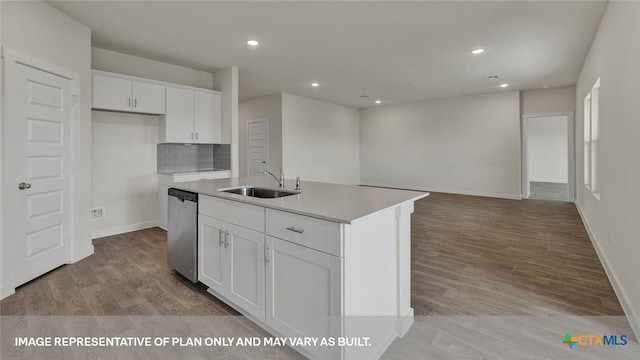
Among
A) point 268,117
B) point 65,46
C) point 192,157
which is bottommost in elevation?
point 192,157

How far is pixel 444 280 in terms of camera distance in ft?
9.05

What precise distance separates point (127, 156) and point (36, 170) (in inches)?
65.0

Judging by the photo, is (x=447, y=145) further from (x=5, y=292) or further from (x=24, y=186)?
(x=5, y=292)

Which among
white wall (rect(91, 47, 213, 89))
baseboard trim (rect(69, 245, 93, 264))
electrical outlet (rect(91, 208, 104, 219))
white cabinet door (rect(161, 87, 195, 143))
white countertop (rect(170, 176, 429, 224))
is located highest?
white wall (rect(91, 47, 213, 89))

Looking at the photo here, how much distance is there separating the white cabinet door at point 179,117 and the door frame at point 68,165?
129cm

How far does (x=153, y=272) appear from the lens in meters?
2.96

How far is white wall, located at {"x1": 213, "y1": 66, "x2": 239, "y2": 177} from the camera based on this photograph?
494 centimetres

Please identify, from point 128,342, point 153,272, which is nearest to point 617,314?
point 128,342

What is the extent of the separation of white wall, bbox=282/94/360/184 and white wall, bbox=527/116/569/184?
20.1 ft

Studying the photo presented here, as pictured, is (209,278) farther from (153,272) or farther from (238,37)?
(238,37)

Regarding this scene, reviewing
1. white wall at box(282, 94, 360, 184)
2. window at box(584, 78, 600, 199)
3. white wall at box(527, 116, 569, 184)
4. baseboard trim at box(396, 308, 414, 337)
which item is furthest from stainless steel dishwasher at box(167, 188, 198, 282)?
white wall at box(527, 116, 569, 184)

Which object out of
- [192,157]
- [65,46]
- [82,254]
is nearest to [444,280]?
[82,254]

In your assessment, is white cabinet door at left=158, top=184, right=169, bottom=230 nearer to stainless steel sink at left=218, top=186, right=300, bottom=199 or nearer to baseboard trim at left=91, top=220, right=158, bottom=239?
baseboard trim at left=91, top=220, right=158, bottom=239

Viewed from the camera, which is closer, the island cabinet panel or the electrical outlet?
the island cabinet panel
